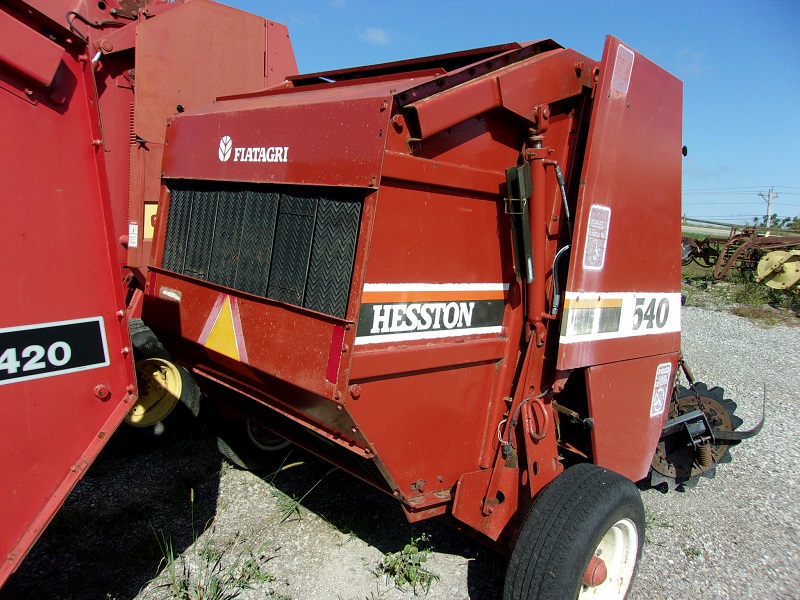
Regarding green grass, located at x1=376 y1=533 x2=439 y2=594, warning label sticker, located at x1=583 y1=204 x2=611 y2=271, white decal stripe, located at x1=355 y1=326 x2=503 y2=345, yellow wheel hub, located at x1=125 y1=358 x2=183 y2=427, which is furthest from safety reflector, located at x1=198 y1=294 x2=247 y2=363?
warning label sticker, located at x1=583 y1=204 x2=611 y2=271

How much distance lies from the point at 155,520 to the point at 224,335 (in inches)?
55.6

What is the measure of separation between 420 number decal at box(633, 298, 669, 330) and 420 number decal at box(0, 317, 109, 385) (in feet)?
8.18

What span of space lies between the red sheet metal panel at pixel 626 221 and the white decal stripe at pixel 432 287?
35 centimetres

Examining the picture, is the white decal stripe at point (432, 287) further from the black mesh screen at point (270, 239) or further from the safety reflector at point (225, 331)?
the safety reflector at point (225, 331)

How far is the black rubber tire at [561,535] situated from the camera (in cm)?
252

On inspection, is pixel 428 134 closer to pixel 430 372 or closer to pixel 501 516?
pixel 430 372

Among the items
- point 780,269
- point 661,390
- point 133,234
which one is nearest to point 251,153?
point 133,234

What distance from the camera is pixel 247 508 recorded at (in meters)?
3.70

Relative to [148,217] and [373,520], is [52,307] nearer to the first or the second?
[373,520]

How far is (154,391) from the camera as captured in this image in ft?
12.7

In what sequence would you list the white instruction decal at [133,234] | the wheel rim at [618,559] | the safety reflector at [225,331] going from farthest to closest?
the white instruction decal at [133,234] → the wheel rim at [618,559] → the safety reflector at [225,331]

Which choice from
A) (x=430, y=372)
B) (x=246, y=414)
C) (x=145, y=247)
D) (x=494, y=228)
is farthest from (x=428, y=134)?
(x=145, y=247)

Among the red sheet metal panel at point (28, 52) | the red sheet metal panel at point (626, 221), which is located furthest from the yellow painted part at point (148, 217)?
the red sheet metal panel at point (626, 221)

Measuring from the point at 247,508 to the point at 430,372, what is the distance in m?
1.80
